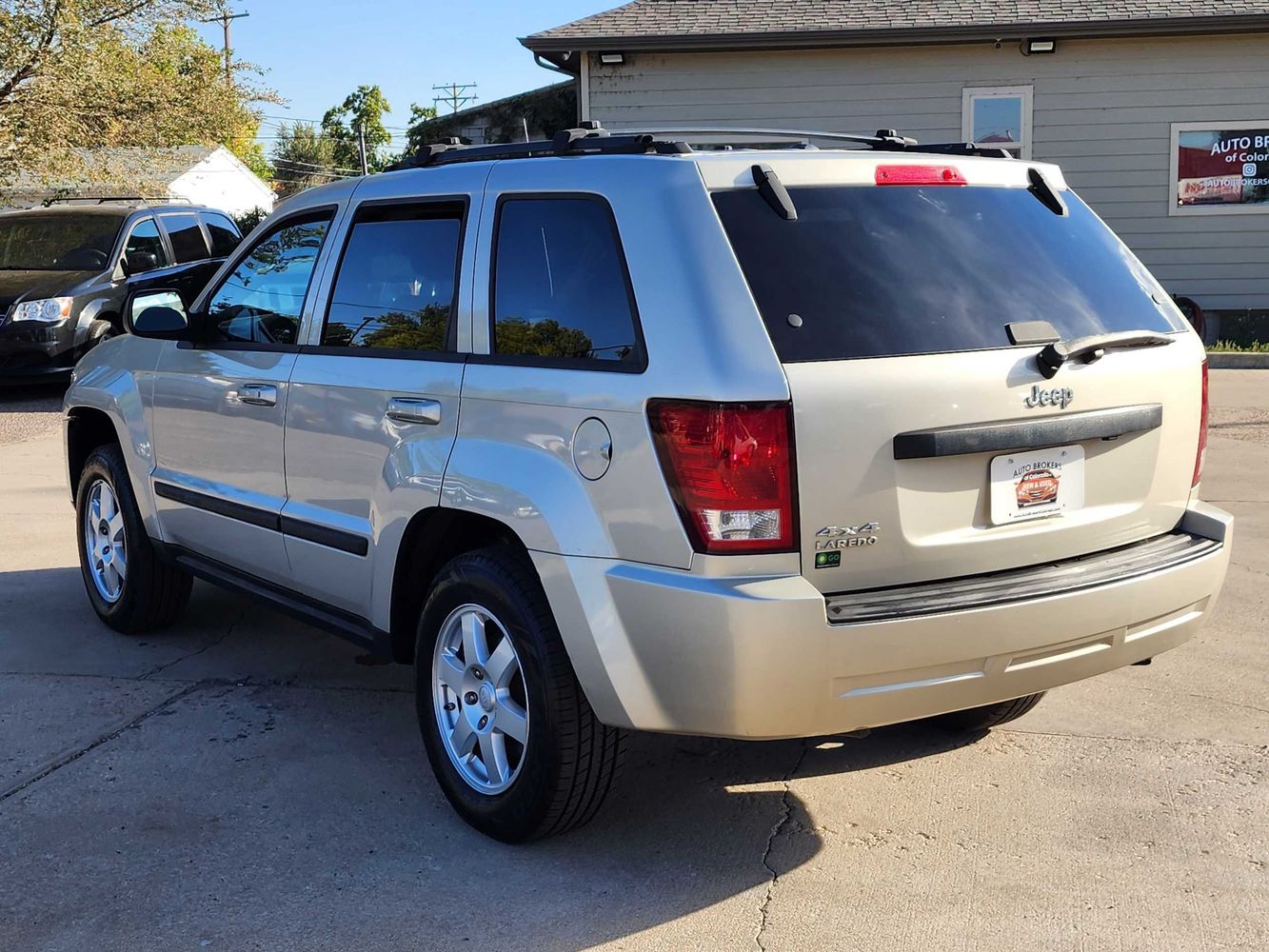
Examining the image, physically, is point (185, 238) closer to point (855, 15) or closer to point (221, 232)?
point (221, 232)

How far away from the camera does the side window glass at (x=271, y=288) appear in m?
4.67

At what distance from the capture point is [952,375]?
3293 mm

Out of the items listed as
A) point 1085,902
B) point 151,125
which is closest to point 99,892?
point 1085,902

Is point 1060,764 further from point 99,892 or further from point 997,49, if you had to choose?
point 997,49

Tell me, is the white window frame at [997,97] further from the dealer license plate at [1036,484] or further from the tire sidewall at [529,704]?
the tire sidewall at [529,704]

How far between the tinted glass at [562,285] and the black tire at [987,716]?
6.28ft

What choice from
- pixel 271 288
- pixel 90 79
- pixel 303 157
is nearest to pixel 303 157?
pixel 303 157

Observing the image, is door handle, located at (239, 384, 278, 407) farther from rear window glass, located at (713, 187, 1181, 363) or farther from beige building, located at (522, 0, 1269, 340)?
beige building, located at (522, 0, 1269, 340)

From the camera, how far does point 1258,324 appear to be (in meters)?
16.2

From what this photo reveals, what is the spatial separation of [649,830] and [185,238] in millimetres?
12228

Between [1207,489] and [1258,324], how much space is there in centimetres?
914

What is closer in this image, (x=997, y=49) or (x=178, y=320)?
(x=178, y=320)

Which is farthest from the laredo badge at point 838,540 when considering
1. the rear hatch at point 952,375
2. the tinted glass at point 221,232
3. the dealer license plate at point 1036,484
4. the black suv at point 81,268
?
the tinted glass at point 221,232

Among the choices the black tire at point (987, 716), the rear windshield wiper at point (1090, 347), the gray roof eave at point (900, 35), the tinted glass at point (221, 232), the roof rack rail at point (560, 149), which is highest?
the gray roof eave at point (900, 35)
